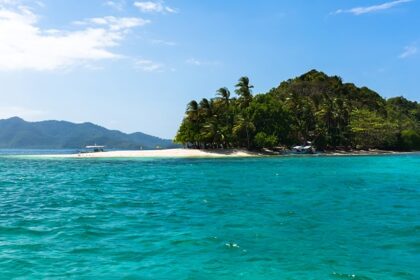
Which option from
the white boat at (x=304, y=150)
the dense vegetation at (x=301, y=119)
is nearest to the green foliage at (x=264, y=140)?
the dense vegetation at (x=301, y=119)

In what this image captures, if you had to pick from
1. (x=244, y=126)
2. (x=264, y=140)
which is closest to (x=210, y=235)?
(x=244, y=126)

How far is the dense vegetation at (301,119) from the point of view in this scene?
102312 mm

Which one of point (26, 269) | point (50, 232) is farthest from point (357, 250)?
point (50, 232)

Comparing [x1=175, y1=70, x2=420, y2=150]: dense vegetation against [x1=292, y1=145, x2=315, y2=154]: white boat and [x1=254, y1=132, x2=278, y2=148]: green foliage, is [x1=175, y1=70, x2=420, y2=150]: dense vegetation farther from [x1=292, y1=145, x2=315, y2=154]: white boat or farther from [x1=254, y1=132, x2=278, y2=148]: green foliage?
[x1=292, y1=145, x2=315, y2=154]: white boat

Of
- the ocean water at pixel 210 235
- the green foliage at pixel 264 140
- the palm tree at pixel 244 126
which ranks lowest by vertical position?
the ocean water at pixel 210 235

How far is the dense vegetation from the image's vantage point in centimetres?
10231

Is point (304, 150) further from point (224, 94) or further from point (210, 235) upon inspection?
point (210, 235)

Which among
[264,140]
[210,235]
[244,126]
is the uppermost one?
[244,126]

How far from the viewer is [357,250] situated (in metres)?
14.9

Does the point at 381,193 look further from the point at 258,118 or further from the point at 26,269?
the point at 258,118

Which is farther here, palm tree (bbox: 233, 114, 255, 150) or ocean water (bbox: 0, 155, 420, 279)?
palm tree (bbox: 233, 114, 255, 150)

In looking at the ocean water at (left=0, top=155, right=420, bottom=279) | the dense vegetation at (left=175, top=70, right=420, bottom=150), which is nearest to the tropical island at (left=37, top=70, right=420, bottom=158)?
the dense vegetation at (left=175, top=70, right=420, bottom=150)

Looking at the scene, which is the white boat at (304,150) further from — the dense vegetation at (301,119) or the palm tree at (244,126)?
the palm tree at (244,126)

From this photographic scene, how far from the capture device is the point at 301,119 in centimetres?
11788
